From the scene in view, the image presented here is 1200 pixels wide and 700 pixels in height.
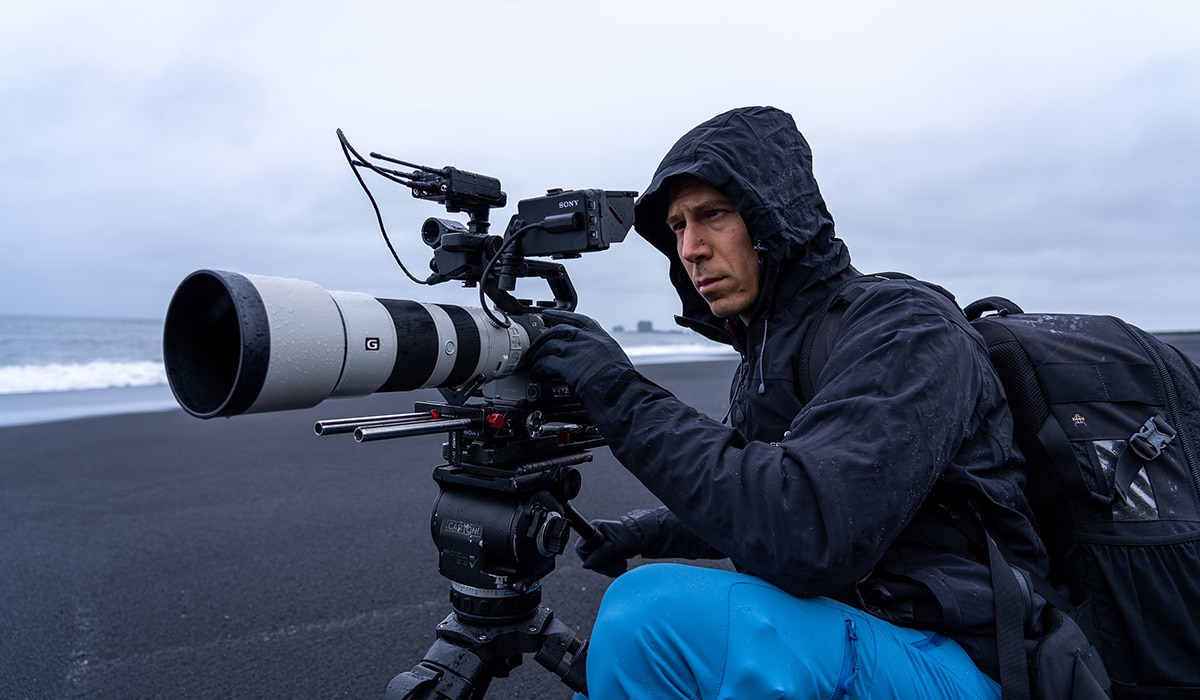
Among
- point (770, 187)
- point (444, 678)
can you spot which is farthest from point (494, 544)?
point (770, 187)

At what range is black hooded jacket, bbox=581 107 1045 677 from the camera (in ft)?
4.31

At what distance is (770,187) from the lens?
1.90 m

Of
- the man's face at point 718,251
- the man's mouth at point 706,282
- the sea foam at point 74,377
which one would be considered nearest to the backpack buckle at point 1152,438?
the man's face at point 718,251

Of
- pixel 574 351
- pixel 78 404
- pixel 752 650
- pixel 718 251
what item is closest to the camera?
pixel 752 650

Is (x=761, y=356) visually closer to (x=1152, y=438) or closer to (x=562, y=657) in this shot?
(x=1152, y=438)

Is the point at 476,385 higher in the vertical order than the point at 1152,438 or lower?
higher

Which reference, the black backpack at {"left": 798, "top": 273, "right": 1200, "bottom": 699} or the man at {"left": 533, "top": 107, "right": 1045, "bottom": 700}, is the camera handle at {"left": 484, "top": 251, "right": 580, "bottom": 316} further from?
the black backpack at {"left": 798, "top": 273, "right": 1200, "bottom": 699}

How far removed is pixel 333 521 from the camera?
484 centimetres

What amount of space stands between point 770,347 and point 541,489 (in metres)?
0.77

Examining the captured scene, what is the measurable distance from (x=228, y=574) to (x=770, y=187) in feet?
12.1

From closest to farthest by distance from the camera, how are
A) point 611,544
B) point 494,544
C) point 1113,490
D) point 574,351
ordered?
1. point 1113,490
2. point 574,351
3. point 494,544
4. point 611,544

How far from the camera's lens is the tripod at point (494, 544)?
1.83m

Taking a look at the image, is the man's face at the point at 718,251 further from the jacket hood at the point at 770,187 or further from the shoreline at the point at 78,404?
the shoreline at the point at 78,404

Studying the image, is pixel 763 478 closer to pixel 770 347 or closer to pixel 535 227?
pixel 770 347
